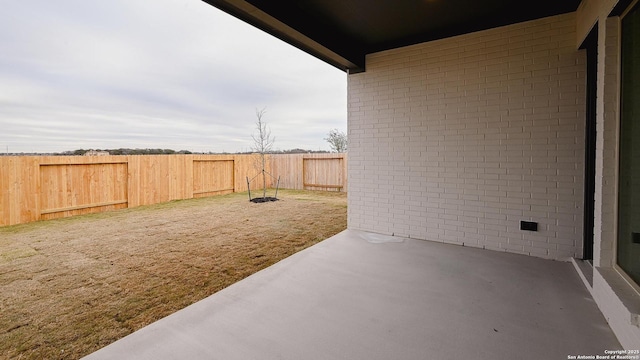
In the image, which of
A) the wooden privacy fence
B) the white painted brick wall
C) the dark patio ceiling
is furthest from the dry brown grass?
the dark patio ceiling

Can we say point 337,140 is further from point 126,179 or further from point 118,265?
point 118,265

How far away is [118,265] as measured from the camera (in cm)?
302

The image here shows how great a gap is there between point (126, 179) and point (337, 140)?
9.89 metres

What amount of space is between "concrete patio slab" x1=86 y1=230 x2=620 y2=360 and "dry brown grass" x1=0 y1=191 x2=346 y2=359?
0.32 metres

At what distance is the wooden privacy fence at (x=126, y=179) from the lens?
5.07 meters

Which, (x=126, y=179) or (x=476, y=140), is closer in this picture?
(x=476, y=140)

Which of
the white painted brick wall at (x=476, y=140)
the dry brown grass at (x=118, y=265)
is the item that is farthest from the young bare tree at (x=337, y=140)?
the white painted brick wall at (x=476, y=140)

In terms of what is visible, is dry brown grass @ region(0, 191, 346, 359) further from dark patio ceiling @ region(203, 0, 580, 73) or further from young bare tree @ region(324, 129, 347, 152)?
young bare tree @ region(324, 129, 347, 152)

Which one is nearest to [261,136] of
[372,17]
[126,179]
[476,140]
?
[126,179]

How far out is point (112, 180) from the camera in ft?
21.2

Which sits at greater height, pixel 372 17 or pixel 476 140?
pixel 372 17

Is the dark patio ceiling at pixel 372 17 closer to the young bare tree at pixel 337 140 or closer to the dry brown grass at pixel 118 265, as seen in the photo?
the dry brown grass at pixel 118 265

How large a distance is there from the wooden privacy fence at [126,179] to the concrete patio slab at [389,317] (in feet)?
18.2

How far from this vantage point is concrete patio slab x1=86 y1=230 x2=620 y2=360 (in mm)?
1532
